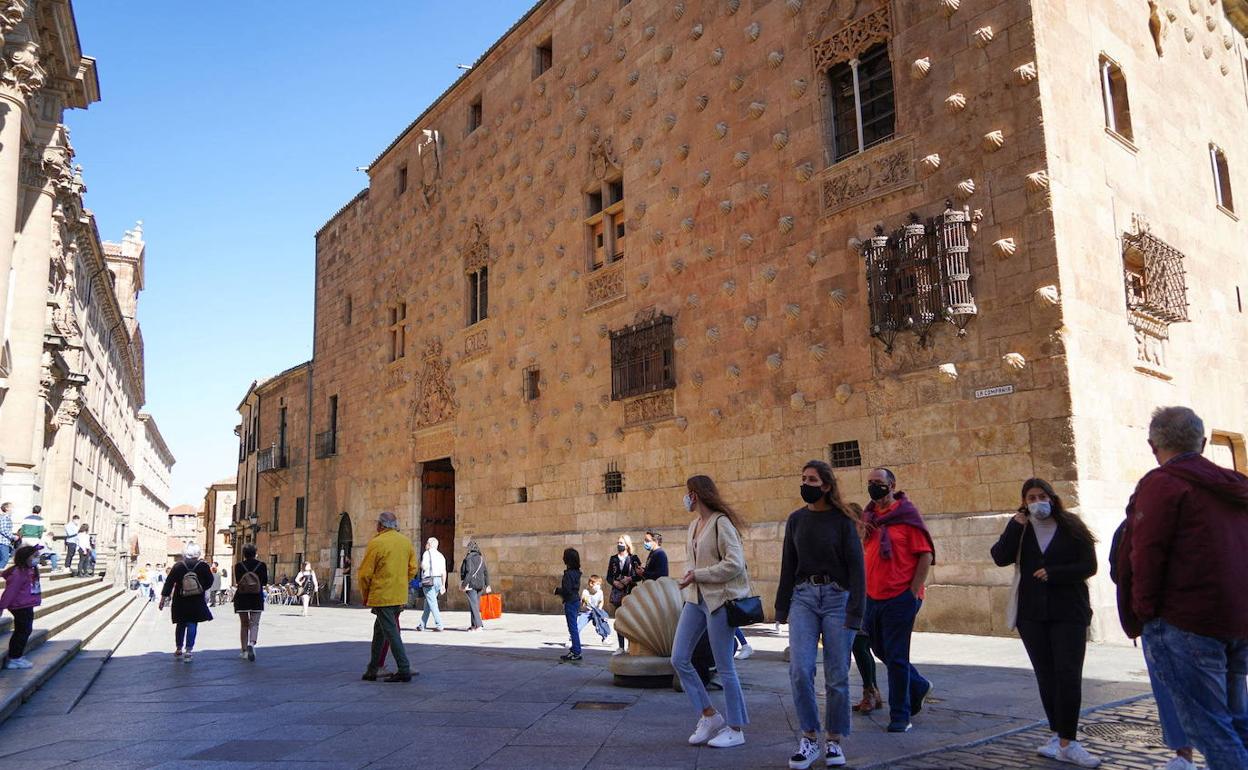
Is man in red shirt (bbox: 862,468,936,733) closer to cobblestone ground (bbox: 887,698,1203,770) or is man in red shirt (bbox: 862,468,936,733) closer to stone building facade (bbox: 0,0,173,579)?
cobblestone ground (bbox: 887,698,1203,770)

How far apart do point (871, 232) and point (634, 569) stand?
5.45 meters

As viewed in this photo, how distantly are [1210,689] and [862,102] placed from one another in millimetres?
10234

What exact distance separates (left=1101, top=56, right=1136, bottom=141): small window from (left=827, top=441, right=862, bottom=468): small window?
5.60 metres

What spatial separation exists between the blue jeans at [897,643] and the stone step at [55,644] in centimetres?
659

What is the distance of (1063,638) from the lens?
194 inches

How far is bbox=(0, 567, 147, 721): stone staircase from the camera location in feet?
25.9

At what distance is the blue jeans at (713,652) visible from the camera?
5285 mm

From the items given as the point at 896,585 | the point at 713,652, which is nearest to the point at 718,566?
the point at 713,652

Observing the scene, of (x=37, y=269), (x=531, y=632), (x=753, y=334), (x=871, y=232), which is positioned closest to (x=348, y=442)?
(x=37, y=269)

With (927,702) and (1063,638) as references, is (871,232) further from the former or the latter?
(1063,638)

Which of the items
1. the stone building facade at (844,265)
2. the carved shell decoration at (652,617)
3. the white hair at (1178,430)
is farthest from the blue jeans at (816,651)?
the stone building facade at (844,265)

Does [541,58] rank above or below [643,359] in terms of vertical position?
above

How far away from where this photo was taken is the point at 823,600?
4961 mm

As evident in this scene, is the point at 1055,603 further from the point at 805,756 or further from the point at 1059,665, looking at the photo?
the point at 805,756
